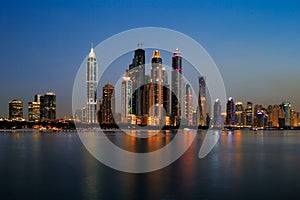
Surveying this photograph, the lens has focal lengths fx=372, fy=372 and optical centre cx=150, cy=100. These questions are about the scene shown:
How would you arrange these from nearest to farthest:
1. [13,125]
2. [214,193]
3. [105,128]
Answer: [214,193] < [13,125] < [105,128]

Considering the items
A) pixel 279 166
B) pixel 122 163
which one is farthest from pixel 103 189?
pixel 279 166

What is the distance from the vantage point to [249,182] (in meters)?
23.6

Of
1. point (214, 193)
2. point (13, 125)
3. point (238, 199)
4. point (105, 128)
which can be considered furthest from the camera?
point (105, 128)

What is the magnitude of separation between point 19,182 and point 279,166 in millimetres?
21735

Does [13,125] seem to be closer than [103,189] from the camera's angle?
No

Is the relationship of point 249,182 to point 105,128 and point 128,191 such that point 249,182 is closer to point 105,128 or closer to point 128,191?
point 128,191

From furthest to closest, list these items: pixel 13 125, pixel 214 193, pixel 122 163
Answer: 1. pixel 13 125
2. pixel 122 163
3. pixel 214 193

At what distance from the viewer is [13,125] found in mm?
177750

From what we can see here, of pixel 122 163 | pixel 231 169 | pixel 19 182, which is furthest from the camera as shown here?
pixel 122 163

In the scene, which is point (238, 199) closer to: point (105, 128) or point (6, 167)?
point (6, 167)

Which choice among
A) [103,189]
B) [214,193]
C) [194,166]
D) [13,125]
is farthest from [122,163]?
[13,125]

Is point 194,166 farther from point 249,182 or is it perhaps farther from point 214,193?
point 214,193

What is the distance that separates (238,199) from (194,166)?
44.2 feet

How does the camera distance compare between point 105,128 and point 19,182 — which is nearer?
point 19,182
